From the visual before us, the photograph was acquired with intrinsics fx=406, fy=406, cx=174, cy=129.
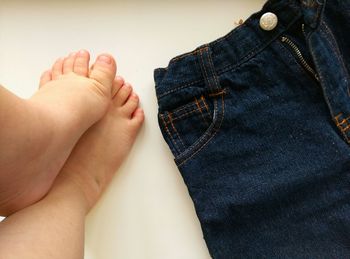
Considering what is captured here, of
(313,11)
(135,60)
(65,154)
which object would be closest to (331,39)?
(313,11)

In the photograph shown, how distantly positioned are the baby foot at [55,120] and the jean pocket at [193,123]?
103mm

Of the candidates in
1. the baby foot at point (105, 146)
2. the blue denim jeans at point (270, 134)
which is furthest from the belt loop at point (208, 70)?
the baby foot at point (105, 146)

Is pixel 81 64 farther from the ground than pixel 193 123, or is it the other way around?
pixel 81 64

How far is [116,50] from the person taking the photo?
0.61m

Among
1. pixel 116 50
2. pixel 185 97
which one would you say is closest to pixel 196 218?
pixel 185 97

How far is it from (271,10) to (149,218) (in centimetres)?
33

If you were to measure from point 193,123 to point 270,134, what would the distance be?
0.10 meters

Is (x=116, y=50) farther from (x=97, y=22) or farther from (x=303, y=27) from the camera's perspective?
(x=303, y=27)

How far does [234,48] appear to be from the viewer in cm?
55

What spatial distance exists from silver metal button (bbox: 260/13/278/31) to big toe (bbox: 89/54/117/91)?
22cm

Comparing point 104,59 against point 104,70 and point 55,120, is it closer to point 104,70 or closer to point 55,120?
point 104,70

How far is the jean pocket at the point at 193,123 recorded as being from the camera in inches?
21.6

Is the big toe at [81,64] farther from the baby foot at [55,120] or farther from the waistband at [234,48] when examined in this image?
the waistband at [234,48]

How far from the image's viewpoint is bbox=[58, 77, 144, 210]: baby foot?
60cm
